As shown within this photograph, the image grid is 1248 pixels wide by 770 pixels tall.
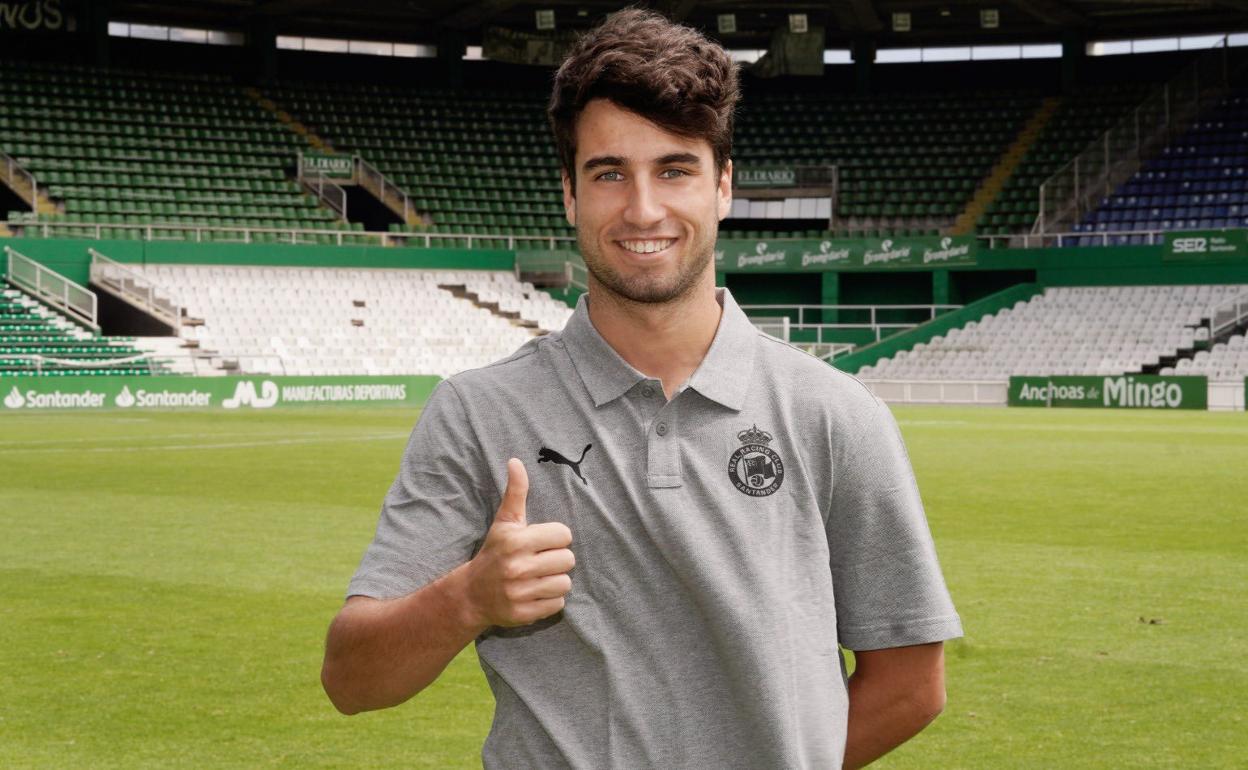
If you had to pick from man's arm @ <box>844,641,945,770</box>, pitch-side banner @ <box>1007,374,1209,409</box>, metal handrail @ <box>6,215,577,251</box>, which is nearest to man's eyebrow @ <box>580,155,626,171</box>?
man's arm @ <box>844,641,945,770</box>

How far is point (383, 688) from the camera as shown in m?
2.32

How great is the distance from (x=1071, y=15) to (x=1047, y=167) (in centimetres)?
558

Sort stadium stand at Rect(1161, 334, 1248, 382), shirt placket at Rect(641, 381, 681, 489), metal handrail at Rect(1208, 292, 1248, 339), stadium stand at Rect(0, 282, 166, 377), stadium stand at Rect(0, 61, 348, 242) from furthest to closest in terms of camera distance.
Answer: stadium stand at Rect(0, 61, 348, 242) → metal handrail at Rect(1208, 292, 1248, 339) → stadium stand at Rect(1161, 334, 1248, 382) → stadium stand at Rect(0, 282, 166, 377) → shirt placket at Rect(641, 381, 681, 489)

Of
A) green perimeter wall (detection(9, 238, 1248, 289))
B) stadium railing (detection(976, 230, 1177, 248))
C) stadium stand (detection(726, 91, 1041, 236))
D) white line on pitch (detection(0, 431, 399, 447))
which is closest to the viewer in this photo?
white line on pitch (detection(0, 431, 399, 447))

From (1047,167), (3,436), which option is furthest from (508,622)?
(1047,167)

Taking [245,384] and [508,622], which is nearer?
[508,622]

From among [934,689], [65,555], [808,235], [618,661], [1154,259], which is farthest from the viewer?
[808,235]

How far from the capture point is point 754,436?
2.27 meters

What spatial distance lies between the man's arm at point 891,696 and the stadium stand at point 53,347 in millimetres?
32443

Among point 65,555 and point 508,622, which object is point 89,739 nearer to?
point 508,622

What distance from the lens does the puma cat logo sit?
2.26 metres

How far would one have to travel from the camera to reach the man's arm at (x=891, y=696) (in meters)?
2.45

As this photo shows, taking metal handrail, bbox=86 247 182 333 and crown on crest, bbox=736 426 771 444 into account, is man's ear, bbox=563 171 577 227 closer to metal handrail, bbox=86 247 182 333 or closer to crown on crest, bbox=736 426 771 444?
crown on crest, bbox=736 426 771 444

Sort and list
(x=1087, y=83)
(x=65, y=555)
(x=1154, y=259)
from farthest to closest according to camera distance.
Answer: (x=1087, y=83) < (x=1154, y=259) < (x=65, y=555)
